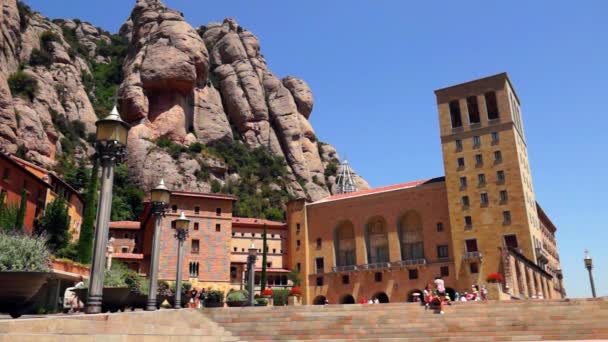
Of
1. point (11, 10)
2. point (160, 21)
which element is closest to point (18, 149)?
point (11, 10)

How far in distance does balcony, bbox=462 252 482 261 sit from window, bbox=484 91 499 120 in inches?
603

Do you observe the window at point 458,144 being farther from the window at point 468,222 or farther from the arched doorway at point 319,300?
the arched doorway at point 319,300

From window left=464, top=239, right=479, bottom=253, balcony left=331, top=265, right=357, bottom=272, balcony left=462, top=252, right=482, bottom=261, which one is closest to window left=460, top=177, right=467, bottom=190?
window left=464, top=239, right=479, bottom=253

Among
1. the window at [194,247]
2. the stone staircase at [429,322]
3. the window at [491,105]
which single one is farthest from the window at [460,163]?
the stone staircase at [429,322]

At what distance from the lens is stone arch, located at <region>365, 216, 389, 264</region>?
5538 centimetres

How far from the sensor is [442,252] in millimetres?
51406

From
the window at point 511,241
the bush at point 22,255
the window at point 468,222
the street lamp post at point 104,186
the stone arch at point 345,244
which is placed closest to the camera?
the street lamp post at point 104,186

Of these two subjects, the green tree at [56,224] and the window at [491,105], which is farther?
the window at [491,105]

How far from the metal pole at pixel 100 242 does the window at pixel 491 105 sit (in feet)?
161

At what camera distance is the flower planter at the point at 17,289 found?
27.4 ft

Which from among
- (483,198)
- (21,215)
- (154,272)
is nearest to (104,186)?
(154,272)

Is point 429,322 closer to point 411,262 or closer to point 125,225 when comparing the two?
point 411,262

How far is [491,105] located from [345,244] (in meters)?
22.6

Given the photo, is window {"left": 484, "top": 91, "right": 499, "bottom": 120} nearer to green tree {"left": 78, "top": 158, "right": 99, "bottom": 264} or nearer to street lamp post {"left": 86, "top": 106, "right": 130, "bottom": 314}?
green tree {"left": 78, "top": 158, "right": 99, "bottom": 264}
